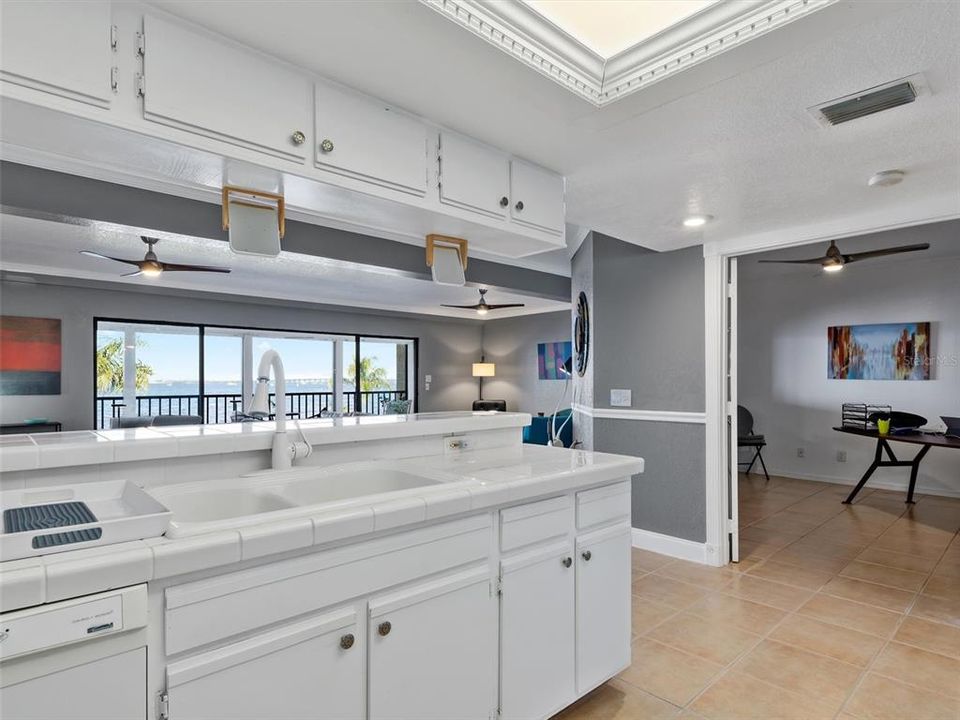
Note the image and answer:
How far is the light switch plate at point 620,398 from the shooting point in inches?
163

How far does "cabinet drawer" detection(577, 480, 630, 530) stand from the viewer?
2.05 meters

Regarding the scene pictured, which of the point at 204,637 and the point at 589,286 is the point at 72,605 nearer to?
the point at 204,637

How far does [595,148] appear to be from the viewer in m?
2.20

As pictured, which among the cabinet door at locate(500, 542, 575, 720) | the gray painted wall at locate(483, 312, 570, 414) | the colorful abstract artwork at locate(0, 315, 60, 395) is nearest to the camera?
the cabinet door at locate(500, 542, 575, 720)

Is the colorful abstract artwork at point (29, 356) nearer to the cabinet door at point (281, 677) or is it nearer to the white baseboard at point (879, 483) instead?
the cabinet door at point (281, 677)

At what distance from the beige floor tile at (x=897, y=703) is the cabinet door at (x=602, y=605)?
0.89 metres

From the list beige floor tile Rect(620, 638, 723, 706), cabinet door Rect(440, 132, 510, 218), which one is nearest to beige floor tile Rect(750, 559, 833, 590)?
beige floor tile Rect(620, 638, 723, 706)

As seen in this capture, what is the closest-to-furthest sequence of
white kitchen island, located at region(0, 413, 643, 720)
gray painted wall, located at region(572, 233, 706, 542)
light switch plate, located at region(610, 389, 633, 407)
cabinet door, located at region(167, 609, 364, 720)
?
white kitchen island, located at region(0, 413, 643, 720), cabinet door, located at region(167, 609, 364, 720), gray painted wall, located at region(572, 233, 706, 542), light switch plate, located at region(610, 389, 633, 407)

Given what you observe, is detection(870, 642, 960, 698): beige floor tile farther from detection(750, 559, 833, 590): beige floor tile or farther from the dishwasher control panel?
the dishwasher control panel

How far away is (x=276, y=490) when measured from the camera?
181cm

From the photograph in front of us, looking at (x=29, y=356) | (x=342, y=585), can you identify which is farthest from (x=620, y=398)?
(x=29, y=356)

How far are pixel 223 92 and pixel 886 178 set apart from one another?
2.77 meters

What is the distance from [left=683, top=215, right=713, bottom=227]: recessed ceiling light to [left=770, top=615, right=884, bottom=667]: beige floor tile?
7.35ft

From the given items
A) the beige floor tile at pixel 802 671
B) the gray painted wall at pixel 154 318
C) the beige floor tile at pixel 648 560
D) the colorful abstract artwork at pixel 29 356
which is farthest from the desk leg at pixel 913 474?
the colorful abstract artwork at pixel 29 356
